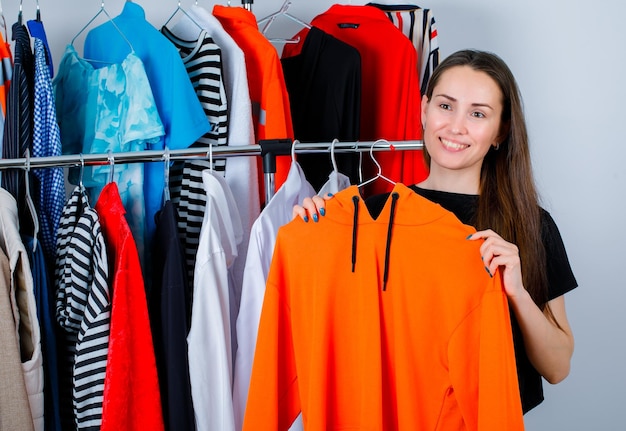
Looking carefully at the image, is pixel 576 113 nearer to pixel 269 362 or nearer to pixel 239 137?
pixel 239 137

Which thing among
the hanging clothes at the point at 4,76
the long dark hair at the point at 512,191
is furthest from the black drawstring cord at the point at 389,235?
the hanging clothes at the point at 4,76

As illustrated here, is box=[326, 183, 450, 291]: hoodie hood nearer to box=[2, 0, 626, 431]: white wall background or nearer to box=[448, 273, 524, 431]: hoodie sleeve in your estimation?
box=[448, 273, 524, 431]: hoodie sleeve

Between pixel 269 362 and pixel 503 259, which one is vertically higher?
pixel 503 259

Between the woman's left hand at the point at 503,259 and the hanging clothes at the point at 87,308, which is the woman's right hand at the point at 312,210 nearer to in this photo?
the woman's left hand at the point at 503,259

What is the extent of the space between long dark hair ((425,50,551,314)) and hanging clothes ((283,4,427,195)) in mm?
419

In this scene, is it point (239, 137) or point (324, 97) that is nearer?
point (239, 137)

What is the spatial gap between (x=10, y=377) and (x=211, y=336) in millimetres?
442

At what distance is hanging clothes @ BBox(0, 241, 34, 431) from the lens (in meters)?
1.56

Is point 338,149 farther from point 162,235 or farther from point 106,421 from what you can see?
point 106,421

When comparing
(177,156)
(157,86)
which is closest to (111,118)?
(157,86)

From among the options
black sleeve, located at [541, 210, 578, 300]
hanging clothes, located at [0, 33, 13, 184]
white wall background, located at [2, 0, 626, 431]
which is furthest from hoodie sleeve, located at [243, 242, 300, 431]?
white wall background, located at [2, 0, 626, 431]

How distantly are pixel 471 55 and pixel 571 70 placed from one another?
3.37 feet

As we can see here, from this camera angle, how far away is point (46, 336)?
66.4 inches

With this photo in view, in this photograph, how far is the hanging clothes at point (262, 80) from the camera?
1889 mm
